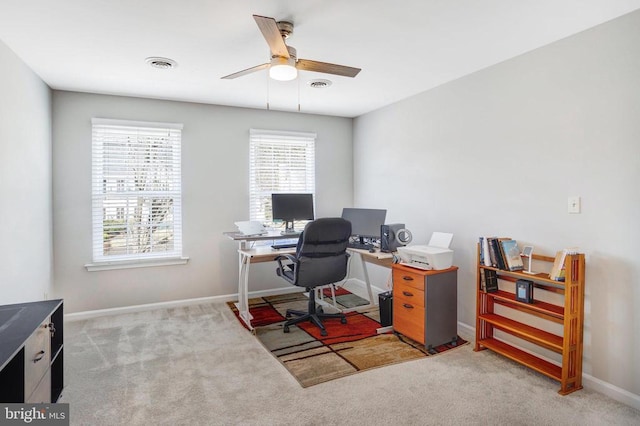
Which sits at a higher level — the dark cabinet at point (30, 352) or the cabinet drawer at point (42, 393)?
the dark cabinet at point (30, 352)

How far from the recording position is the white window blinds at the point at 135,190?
396 cm

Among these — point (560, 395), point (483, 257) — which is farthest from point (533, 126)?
point (560, 395)

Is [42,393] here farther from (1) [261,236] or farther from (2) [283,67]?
(1) [261,236]

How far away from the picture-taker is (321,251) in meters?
3.38

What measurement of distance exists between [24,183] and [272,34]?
256cm

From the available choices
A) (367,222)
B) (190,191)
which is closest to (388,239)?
(367,222)

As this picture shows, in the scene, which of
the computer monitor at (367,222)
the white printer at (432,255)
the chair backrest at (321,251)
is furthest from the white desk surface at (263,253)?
the white printer at (432,255)

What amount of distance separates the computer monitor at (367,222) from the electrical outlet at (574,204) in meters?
1.77

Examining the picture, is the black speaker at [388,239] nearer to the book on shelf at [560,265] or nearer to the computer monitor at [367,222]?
the computer monitor at [367,222]

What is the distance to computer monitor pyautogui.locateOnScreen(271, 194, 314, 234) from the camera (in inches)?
174

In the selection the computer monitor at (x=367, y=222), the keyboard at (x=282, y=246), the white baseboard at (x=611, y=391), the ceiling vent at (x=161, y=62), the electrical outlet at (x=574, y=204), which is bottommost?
the white baseboard at (x=611, y=391)

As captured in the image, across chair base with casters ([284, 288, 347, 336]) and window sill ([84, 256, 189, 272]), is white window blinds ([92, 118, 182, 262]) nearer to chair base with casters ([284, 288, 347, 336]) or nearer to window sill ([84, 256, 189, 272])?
window sill ([84, 256, 189, 272])

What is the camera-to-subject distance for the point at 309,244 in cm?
331

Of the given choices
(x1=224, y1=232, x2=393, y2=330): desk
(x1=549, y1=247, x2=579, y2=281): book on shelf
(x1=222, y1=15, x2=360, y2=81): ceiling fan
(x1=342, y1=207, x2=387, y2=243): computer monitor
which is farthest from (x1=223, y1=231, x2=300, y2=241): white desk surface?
(x1=549, y1=247, x2=579, y2=281): book on shelf
